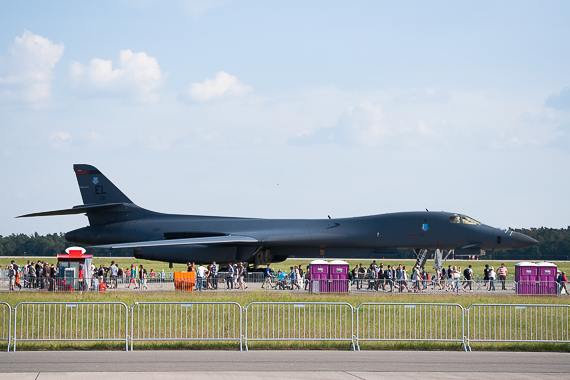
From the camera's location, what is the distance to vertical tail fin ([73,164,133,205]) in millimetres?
34688

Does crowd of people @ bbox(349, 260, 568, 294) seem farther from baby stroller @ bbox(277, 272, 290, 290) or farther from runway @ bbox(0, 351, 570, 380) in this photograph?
runway @ bbox(0, 351, 570, 380)

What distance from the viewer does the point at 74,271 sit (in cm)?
2425

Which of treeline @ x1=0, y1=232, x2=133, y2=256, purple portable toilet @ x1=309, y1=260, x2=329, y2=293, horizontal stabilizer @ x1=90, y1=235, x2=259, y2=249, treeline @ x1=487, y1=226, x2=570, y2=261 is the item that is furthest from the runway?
treeline @ x1=0, y1=232, x2=133, y2=256

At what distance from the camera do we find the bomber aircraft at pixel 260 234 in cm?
2828

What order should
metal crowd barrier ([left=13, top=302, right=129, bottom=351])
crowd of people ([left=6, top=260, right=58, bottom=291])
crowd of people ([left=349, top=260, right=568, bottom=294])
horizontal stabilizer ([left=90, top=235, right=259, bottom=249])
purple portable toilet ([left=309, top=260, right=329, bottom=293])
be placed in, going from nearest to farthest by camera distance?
metal crowd barrier ([left=13, top=302, right=129, bottom=351])
purple portable toilet ([left=309, top=260, right=329, bottom=293])
crowd of people ([left=6, top=260, right=58, bottom=291])
crowd of people ([left=349, top=260, right=568, bottom=294])
horizontal stabilizer ([left=90, top=235, right=259, bottom=249])

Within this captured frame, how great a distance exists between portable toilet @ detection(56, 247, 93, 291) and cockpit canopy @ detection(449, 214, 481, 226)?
15.4 meters

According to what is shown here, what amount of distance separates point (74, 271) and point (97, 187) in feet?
36.9

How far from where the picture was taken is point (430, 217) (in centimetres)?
2867

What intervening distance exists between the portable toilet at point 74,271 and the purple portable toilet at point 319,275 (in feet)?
27.6

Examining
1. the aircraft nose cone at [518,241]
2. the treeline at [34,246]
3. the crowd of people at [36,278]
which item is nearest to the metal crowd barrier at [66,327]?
the crowd of people at [36,278]

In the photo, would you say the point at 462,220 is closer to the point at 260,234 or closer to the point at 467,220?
the point at 467,220

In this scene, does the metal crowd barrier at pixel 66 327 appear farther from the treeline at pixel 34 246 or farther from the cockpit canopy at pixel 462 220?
the treeline at pixel 34 246

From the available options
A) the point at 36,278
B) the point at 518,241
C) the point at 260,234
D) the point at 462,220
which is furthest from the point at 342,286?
the point at 36,278

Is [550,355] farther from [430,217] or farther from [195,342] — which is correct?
[430,217]
